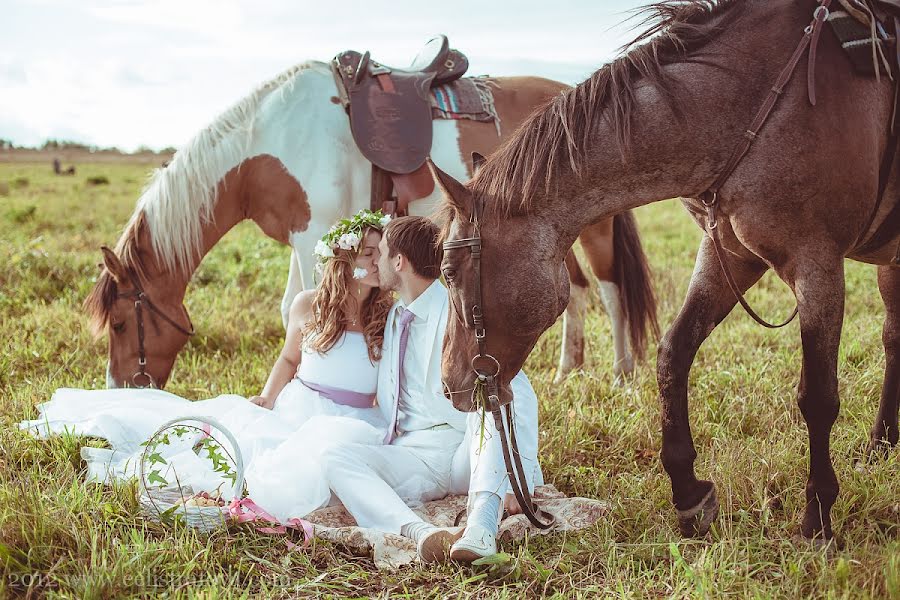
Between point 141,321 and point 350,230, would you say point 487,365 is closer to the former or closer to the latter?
point 350,230

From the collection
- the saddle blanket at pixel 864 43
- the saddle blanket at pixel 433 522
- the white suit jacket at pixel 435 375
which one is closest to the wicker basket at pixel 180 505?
the saddle blanket at pixel 433 522

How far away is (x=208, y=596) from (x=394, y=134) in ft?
9.44

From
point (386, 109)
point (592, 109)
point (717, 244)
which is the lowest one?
point (717, 244)

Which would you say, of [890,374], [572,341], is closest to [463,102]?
[572,341]

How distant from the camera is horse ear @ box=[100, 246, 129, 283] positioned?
424cm

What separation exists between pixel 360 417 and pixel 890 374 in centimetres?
236

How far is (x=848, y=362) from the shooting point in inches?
166

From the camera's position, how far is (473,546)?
2355 millimetres

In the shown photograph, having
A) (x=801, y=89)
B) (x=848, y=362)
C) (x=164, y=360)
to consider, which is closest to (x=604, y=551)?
(x=801, y=89)

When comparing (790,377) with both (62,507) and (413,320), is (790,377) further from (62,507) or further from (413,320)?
(62,507)

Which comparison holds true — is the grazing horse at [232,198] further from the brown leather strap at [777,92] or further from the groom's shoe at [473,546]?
the brown leather strap at [777,92]

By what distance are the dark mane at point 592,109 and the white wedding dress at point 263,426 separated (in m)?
1.24

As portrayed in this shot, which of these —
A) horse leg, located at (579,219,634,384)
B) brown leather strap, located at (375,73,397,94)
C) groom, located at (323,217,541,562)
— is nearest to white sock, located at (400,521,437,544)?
groom, located at (323,217,541,562)

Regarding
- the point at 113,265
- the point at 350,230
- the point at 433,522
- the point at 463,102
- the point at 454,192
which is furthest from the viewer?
the point at 463,102
